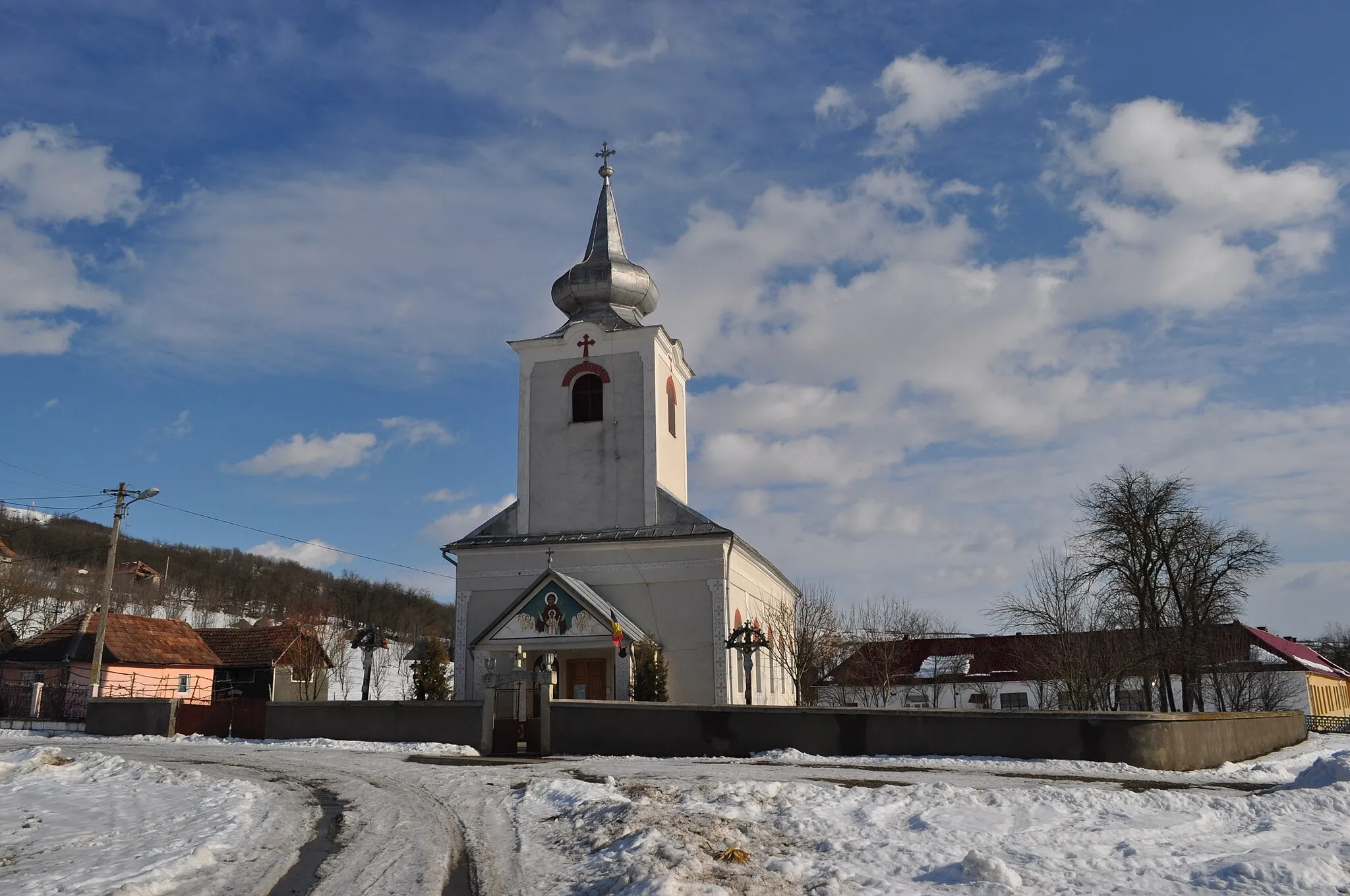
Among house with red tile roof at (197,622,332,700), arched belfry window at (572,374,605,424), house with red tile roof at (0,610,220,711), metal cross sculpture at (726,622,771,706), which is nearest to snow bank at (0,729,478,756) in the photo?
metal cross sculpture at (726,622,771,706)

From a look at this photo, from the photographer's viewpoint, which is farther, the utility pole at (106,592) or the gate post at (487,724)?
the utility pole at (106,592)

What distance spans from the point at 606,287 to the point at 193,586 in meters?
121

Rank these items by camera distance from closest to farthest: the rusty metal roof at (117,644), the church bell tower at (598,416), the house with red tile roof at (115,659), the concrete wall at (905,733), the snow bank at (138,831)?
the snow bank at (138,831) → the concrete wall at (905,733) → the church bell tower at (598,416) → the house with red tile roof at (115,659) → the rusty metal roof at (117,644)

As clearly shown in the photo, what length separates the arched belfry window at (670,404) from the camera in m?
32.6

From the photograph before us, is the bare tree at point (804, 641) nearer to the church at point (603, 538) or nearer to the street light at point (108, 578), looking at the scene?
the church at point (603, 538)

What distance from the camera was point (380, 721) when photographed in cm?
2336

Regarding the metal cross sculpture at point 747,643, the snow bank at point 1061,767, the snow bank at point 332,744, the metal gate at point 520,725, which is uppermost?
the metal cross sculpture at point 747,643

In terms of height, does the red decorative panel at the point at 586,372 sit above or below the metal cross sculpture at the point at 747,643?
above

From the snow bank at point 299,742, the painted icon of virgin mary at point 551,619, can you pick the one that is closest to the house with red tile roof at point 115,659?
the snow bank at point 299,742

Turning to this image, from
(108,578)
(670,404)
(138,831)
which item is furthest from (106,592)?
(138,831)

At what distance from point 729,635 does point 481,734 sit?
8837 millimetres

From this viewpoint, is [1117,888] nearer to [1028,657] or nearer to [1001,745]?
[1001,745]

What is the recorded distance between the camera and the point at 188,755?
2058cm

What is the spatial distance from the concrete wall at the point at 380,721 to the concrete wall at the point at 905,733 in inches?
88.6
